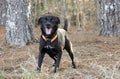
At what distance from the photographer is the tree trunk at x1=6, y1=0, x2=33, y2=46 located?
11070 millimetres

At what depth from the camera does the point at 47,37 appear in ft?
24.4

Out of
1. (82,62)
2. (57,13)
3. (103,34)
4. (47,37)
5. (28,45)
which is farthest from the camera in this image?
(57,13)

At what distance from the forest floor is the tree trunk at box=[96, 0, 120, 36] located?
0.29m

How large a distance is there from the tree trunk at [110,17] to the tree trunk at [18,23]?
2.43 m

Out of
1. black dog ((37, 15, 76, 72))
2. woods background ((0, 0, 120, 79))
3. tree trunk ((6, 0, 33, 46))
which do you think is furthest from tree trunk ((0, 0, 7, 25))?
black dog ((37, 15, 76, 72))

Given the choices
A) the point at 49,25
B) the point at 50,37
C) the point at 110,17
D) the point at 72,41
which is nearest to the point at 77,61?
the point at 50,37

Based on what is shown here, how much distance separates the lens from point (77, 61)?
8750 millimetres

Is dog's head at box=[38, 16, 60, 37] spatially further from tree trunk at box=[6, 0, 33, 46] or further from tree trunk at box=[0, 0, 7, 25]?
tree trunk at box=[0, 0, 7, 25]

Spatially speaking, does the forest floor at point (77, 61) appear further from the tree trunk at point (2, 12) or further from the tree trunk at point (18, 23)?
the tree trunk at point (2, 12)

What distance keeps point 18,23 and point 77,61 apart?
302cm

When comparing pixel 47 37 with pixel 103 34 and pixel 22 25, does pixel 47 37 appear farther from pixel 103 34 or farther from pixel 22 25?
pixel 103 34

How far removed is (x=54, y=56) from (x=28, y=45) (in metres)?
3.40

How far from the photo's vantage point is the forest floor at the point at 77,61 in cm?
677

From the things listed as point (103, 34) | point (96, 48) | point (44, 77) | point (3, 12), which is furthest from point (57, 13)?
point (44, 77)
